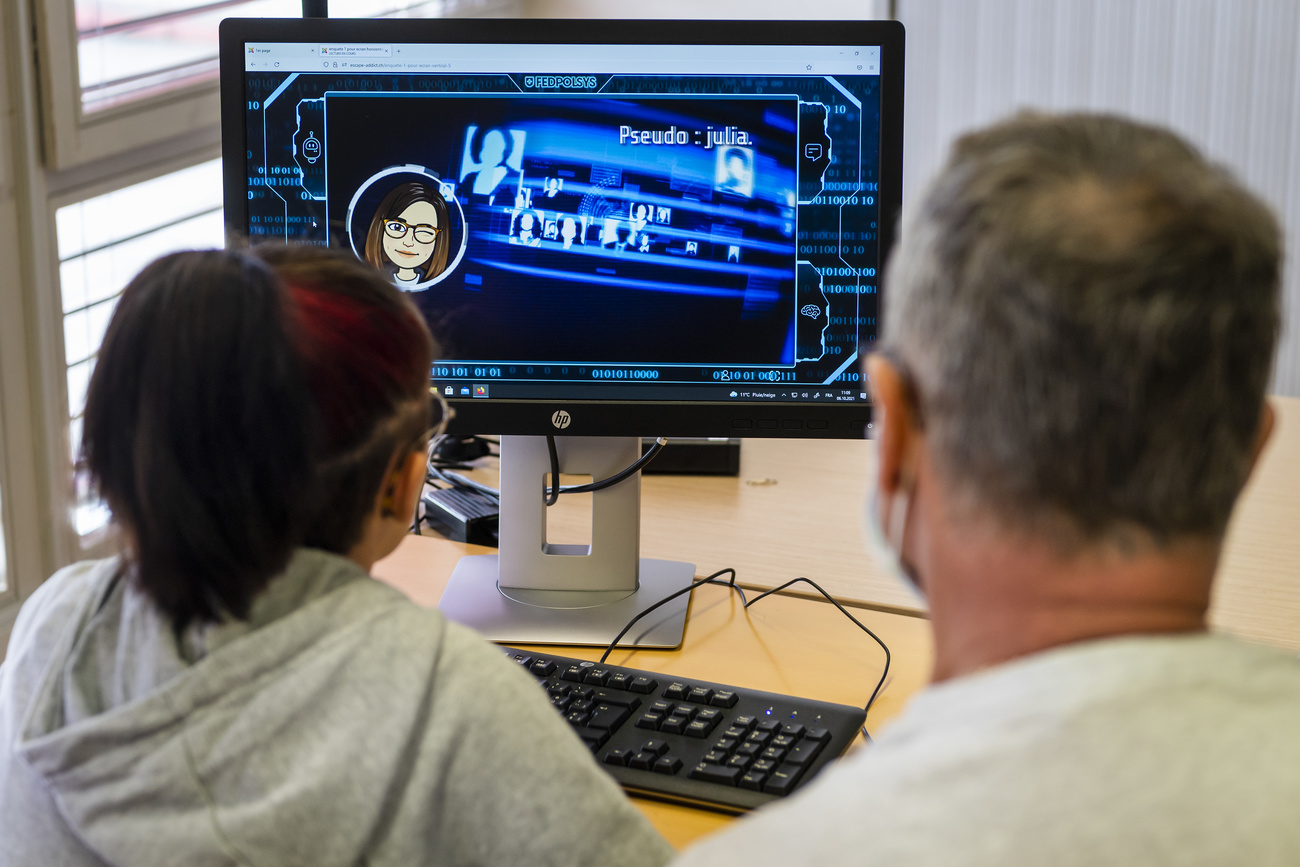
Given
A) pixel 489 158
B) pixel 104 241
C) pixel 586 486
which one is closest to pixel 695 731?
pixel 586 486

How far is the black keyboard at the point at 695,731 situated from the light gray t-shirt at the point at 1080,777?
1.25 ft

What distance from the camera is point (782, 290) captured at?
44.9 inches

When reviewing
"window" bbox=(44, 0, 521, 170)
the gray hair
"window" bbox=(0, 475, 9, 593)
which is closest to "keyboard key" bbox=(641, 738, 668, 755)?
the gray hair

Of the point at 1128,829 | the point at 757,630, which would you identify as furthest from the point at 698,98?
the point at 1128,829

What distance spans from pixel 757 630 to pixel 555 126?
0.51 meters

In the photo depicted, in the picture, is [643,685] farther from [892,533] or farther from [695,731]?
[892,533]

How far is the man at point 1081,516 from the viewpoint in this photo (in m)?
0.45

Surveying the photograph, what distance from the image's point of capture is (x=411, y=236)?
1.15m

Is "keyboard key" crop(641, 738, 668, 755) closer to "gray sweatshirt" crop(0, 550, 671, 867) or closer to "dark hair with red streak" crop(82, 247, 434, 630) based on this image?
"gray sweatshirt" crop(0, 550, 671, 867)

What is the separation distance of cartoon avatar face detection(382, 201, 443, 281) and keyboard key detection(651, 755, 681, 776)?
52cm

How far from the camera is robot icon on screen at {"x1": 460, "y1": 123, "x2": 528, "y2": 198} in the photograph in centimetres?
113

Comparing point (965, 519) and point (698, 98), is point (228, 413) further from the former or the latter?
point (698, 98)

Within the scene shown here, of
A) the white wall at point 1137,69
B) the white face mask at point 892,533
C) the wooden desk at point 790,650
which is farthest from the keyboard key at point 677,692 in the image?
the white wall at point 1137,69

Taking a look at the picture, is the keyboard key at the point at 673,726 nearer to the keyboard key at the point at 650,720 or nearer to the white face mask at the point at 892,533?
the keyboard key at the point at 650,720
